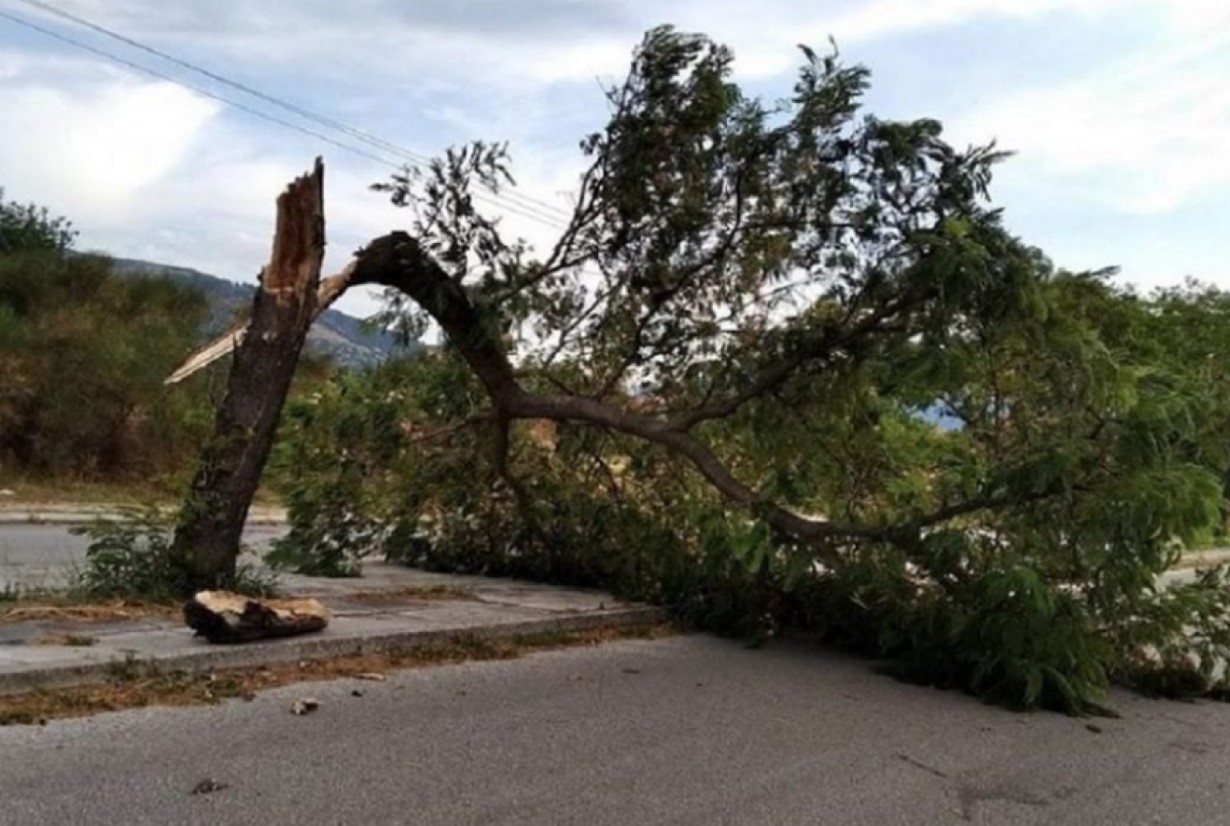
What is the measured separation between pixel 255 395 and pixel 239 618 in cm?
190

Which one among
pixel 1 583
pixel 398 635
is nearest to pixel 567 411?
pixel 398 635

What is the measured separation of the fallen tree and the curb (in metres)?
1.43

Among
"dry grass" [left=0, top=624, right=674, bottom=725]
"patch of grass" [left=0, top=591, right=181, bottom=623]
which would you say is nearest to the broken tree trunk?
"patch of grass" [left=0, top=591, right=181, bottom=623]

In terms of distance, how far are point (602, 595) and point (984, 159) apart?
15.3 feet

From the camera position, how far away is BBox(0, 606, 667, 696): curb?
6.25 m

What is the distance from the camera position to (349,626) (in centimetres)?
826

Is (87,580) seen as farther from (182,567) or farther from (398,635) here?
(398,635)

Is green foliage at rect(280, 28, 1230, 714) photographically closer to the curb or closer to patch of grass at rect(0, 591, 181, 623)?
the curb

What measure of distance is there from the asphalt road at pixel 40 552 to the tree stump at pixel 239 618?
3.15 meters

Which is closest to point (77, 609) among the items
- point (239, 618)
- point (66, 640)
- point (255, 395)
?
point (66, 640)

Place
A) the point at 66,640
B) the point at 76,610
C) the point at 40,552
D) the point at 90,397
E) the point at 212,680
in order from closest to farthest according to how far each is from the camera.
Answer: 1. the point at 212,680
2. the point at 66,640
3. the point at 76,610
4. the point at 40,552
5. the point at 90,397

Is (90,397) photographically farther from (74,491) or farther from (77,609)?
(77,609)

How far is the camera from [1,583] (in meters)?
10.4

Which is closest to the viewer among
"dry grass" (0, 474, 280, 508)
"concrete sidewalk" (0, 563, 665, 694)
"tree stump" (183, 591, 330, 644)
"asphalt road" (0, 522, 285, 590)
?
"concrete sidewalk" (0, 563, 665, 694)
